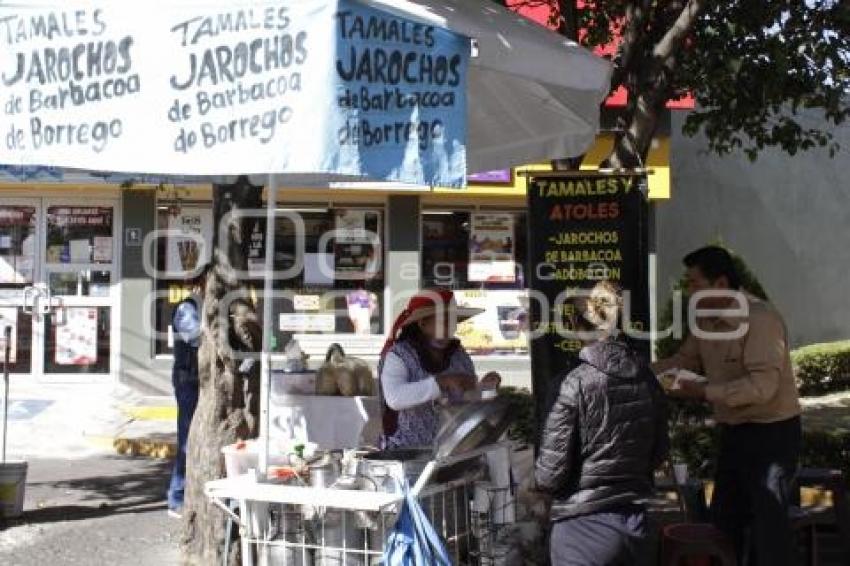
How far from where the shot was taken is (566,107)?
5875 mm

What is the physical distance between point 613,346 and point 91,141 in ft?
7.27

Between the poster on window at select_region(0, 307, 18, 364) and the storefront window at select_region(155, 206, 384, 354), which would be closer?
the poster on window at select_region(0, 307, 18, 364)

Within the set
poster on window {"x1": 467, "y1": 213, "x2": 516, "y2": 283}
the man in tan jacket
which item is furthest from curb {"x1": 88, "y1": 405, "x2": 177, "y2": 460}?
the man in tan jacket

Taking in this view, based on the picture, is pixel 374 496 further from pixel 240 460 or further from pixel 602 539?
pixel 240 460

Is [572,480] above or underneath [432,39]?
underneath

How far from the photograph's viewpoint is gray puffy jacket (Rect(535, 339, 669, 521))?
3791mm

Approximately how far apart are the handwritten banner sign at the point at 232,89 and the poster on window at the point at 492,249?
10.7m

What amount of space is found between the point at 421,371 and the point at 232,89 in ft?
5.59

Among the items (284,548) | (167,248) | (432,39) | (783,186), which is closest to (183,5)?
(432,39)

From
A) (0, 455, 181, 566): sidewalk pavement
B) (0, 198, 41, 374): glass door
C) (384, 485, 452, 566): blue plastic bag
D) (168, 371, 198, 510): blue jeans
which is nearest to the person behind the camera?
(384, 485, 452, 566): blue plastic bag

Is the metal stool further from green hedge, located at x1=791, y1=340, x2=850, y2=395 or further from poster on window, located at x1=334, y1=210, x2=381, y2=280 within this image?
green hedge, located at x1=791, y1=340, x2=850, y2=395

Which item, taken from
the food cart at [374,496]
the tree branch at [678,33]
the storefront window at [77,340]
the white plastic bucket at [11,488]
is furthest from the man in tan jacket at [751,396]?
the storefront window at [77,340]

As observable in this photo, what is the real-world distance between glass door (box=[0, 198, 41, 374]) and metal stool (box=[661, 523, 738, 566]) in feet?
36.8

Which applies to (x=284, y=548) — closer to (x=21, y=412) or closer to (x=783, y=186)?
(x=21, y=412)
